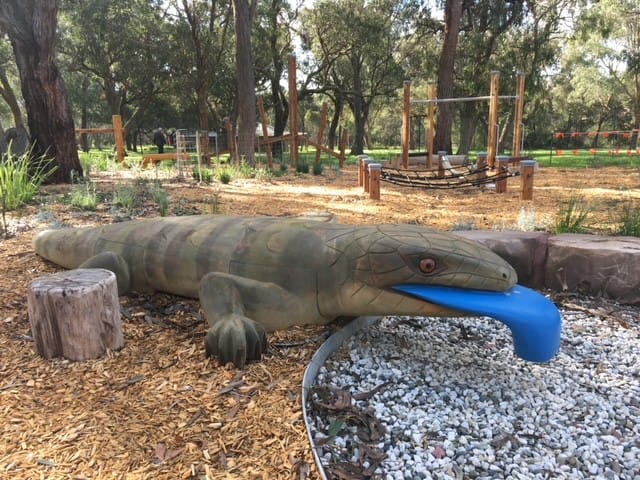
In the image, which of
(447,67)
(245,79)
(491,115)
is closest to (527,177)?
(491,115)

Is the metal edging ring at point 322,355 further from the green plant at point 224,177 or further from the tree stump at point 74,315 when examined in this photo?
the green plant at point 224,177

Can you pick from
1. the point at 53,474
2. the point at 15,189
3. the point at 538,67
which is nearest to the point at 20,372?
the point at 53,474

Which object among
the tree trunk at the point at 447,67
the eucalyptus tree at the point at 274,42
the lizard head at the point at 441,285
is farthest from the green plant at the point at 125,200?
the eucalyptus tree at the point at 274,42

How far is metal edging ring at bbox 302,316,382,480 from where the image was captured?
1826 mm

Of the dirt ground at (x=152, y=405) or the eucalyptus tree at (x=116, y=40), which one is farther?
the eucalyptus tree at (x=116, y=40)

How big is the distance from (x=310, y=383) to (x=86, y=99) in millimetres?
35309

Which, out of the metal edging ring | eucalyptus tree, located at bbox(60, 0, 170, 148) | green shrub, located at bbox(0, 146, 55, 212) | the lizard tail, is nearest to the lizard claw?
the metal edging ring

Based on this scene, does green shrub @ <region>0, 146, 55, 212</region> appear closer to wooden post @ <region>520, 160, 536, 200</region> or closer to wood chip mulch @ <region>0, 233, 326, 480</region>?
wood chip mulch @ <region>0, 233, 326, 480</region>

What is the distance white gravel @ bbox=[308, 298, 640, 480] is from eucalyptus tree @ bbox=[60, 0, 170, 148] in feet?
80.8

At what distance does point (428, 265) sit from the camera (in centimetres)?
225

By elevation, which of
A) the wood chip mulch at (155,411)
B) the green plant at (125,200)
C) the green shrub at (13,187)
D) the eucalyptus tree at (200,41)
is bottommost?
the wood chip mulch at (155,411)

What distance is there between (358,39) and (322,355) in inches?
895

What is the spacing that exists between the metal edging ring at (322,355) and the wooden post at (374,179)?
5.13 m

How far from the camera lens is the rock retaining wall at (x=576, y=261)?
3.31m
